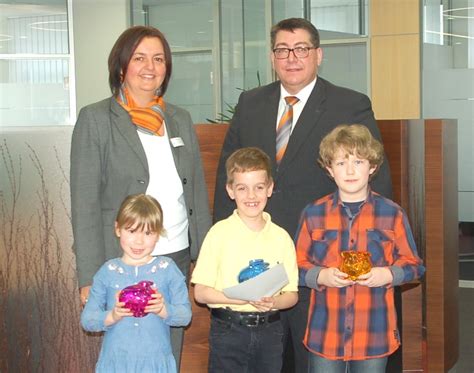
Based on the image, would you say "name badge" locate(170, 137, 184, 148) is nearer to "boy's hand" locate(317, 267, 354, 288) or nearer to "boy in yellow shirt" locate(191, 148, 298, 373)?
"boy in yellow shirt" locate(191, 148, 298, 373)

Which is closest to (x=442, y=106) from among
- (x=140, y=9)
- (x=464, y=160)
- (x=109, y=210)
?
(x=464, y=160)

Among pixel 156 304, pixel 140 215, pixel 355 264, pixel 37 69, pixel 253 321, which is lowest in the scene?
pixel 253 321

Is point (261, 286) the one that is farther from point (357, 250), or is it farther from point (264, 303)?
point (357, 250)

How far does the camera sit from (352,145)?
2959 mm

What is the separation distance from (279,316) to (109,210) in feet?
2.33

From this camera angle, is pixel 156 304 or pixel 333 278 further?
pixel 333 278

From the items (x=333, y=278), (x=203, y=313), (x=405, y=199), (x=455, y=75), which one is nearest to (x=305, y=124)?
(x=333, y=278)

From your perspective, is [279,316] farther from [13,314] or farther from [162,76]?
[13,314]

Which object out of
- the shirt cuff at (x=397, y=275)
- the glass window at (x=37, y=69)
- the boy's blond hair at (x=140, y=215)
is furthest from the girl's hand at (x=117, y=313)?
the glass window at (x=37, y=69)

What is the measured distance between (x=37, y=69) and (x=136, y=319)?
6.57 metres

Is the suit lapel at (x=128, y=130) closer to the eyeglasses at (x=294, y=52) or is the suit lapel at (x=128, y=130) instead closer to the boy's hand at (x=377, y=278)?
the eyeglasses at (x=294, y=52)

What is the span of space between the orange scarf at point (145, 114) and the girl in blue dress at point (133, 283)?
35 centimetres

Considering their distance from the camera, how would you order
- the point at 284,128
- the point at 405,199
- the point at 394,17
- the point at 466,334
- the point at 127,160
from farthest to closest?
1. the point at 394,17
2. the point at 466,334
3. the point at 405,199
4. the point at 284,128
5. the point at 127,160

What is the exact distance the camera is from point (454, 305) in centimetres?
537
